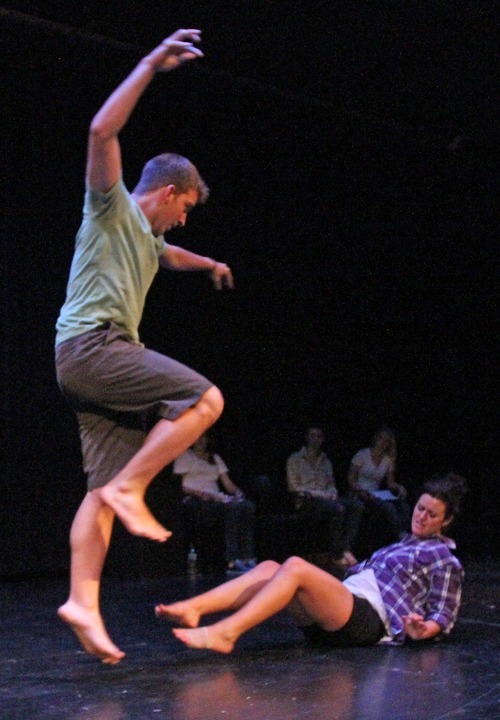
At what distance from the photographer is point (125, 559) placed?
6.75m

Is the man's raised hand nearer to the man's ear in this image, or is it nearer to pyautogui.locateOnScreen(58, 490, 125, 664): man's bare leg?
the man's ear

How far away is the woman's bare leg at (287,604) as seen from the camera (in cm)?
311

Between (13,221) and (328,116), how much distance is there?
246 cm

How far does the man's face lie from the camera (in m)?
2.99

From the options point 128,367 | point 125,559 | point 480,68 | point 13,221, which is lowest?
point 125,559

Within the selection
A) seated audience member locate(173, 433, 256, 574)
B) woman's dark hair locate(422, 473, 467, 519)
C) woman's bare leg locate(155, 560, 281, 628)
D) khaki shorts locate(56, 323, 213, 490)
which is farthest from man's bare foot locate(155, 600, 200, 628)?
seated audience member locate(173, 433, 256, 574)

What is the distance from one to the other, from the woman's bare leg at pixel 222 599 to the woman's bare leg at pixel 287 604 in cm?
5

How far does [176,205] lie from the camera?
300 cm

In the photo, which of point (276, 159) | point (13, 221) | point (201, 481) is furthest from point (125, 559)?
point (276, 159)

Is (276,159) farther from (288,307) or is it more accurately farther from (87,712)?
(87,712)

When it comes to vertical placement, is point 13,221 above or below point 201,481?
above

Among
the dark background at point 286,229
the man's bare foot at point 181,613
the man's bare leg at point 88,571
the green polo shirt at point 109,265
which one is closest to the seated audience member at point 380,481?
the dark background at point 286,229

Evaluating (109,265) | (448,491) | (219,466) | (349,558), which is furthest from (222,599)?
(349,558)

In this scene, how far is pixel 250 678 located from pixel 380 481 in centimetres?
476
